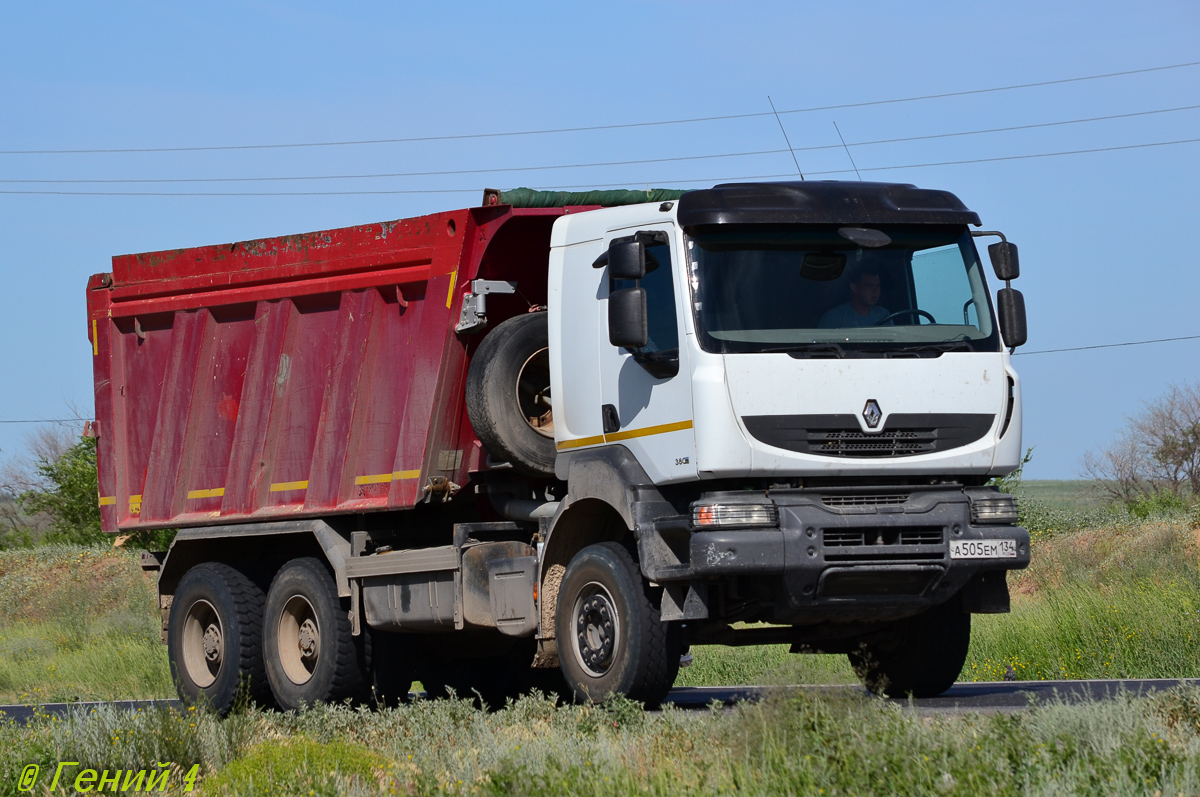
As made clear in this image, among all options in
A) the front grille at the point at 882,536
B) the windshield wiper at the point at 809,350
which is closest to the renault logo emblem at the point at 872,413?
the windshield wiper at the point at 809,350

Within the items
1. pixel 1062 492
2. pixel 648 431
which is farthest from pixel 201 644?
pixel 1062 492

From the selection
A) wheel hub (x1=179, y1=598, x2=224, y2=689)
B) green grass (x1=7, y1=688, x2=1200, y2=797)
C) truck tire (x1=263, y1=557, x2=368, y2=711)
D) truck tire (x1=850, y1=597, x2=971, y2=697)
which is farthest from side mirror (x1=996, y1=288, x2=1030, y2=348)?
wheel hub (x1=179, y1=598, x2=224, y2=689)

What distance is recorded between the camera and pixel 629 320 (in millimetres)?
8086

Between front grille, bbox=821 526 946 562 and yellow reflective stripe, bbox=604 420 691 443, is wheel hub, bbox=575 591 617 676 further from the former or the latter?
front grille, bbox=821 526 946 562

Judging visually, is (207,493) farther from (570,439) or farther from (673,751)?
(673,751)

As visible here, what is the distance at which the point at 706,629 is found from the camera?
8.55 meters

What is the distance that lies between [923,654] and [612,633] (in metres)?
2.09

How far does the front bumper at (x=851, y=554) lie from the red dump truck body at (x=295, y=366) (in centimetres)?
274

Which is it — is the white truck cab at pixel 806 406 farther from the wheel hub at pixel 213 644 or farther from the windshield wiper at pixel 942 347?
the wheel hub at pixel 213 644

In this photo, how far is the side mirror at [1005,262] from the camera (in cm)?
865

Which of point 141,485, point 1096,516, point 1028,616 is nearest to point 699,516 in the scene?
point 141,485

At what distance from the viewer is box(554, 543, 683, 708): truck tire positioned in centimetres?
829

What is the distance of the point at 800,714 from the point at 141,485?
7.82m

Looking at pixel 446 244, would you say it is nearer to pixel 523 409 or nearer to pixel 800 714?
pixel 523 409
